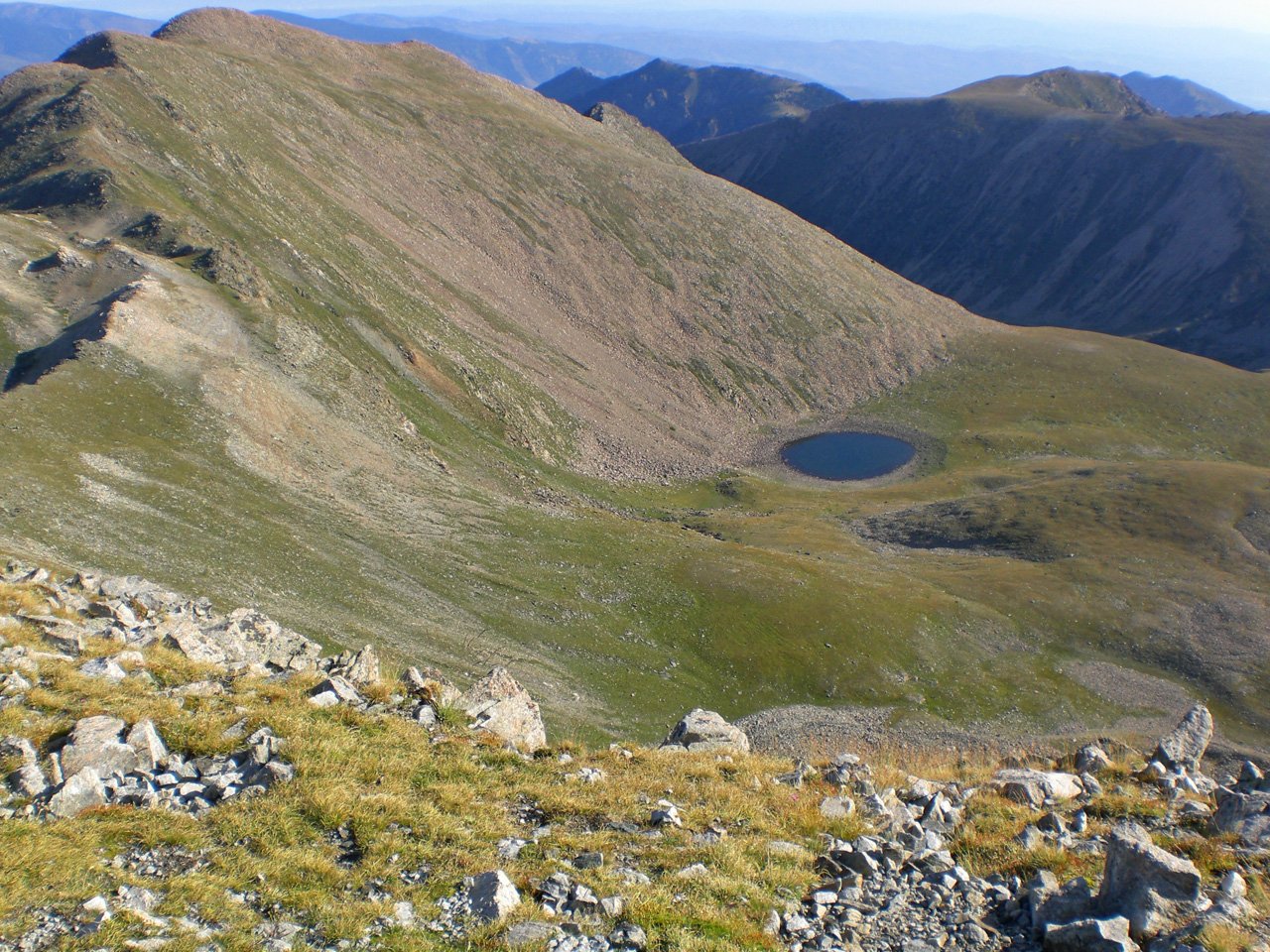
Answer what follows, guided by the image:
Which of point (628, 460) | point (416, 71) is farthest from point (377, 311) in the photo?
point (416, 71)

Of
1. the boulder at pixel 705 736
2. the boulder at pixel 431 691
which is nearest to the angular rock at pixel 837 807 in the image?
the boulder at pixel 705 736

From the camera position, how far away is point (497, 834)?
15367 mm

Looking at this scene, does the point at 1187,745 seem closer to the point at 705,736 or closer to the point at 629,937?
the point at 705,736

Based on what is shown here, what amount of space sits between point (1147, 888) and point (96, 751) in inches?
716

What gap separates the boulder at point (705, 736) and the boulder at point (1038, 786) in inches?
261

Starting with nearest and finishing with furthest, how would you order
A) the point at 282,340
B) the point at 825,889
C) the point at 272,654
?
1. the point at 825,889
2. the point at 272,654
3. the point at 282,340

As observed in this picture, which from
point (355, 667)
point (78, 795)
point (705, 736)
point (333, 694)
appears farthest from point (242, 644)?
point (705, 736)

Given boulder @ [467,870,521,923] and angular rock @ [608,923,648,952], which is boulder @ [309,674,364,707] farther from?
angular rock @ [608,923,648,952]

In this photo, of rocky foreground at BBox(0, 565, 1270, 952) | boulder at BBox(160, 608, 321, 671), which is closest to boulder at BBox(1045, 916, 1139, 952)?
rocky foreground at BBox(0, 565, 1270, 952)

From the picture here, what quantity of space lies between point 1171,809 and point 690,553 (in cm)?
5112

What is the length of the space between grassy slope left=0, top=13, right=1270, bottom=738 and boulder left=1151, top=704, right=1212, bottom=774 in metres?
28.1

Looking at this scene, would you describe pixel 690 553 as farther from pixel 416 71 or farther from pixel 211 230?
pixel 416 71

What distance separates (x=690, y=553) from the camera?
6906 centimetres

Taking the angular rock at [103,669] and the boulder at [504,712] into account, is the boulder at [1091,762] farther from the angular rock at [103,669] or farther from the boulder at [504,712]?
the angular rock at [103,669]
